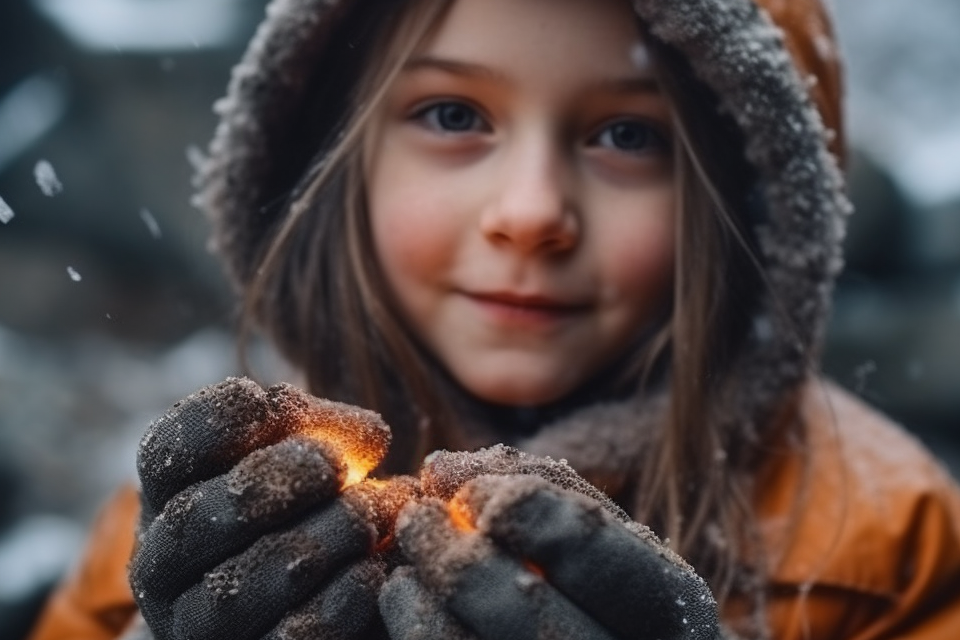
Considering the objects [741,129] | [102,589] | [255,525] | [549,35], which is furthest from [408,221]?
[102,589]

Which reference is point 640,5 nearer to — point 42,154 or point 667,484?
point 667,484

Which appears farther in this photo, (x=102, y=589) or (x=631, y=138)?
Result: (x=102, y=589)

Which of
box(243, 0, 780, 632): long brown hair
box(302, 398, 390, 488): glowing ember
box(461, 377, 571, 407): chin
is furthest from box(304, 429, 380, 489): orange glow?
box(461, 377, 571, 407): chin

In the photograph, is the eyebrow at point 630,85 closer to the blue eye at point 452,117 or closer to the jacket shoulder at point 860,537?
the blue eye at point 452,117

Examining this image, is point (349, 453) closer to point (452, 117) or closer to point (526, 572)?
point (526, 572)

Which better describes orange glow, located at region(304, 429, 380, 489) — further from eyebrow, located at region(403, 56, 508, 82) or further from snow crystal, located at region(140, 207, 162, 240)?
snow crystal, located at region(140, 207, 162, 240)
